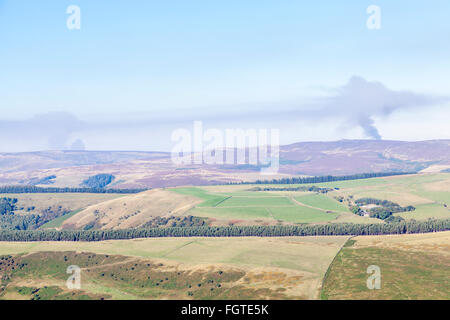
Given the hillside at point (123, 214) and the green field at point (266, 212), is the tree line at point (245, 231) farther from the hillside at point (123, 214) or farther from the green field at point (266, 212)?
the hillside at point (123, 214)

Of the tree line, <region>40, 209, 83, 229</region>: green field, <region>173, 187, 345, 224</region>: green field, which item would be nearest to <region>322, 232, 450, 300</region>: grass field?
the tree line

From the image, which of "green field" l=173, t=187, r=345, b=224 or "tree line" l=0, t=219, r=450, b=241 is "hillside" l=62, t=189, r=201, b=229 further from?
"tree line" l=0, t=219, r=450, b=241

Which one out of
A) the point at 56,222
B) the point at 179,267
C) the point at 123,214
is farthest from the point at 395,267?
the point at 56,222

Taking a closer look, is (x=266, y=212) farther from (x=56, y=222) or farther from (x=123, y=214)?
(x=56, y=222)

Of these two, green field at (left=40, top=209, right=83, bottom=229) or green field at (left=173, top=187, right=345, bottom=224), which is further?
green field at (left=40, top=209, right=83, bottom=229)

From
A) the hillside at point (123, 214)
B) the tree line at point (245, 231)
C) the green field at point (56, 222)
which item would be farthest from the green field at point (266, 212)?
the green field at point (56, 222)
